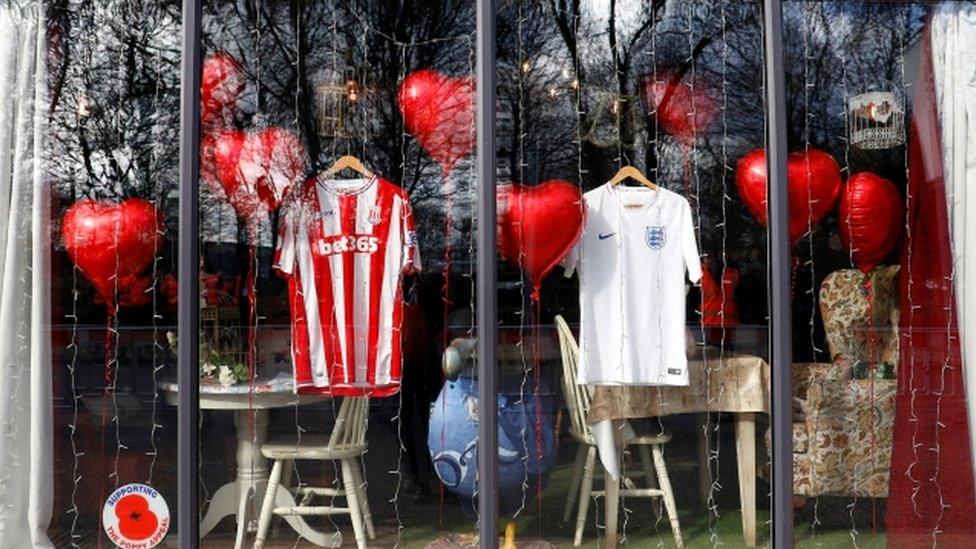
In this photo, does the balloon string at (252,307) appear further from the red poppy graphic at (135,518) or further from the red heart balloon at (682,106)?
the red heart balloon at (682,106)

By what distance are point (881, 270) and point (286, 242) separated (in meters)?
2.22

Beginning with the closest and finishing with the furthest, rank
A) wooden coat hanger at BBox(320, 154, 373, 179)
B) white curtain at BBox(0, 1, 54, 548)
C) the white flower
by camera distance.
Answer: white curtain at BBox(0, 1, 54, 548)
the white flower
wooden coat hanger at BBox(320, 154, 373, 179)

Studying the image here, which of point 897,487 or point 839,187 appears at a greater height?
point 839,187

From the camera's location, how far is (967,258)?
3973 mm

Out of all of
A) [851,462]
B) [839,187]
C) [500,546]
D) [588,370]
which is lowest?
[500,546]

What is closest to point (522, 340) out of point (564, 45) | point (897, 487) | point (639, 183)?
point (639, 183)

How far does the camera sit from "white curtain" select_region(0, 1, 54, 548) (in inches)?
150

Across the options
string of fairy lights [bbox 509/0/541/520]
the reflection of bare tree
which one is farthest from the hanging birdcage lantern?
the reflection of bare tree

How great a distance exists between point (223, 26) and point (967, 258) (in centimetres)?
276

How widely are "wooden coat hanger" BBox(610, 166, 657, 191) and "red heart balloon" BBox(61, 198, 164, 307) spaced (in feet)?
5.43

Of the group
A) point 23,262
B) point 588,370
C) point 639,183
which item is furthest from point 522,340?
point 23,262

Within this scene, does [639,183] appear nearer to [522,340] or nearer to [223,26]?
[522,340]

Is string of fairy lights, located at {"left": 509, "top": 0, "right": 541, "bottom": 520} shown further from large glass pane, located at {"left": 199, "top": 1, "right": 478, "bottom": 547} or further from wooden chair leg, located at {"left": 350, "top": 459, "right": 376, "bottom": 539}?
wooden chair leg, located at {"left": 350, "top": 459, "right": 376, "bottom": 539}

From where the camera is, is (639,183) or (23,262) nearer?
(23,262)
